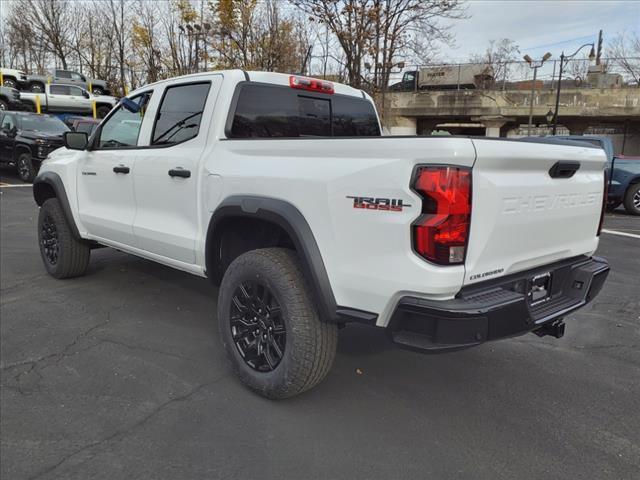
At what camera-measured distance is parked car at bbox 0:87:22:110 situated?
21312 millimetres

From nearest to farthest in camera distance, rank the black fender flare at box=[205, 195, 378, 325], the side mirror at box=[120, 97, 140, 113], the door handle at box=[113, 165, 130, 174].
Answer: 1. the black fender flare at box=[205, 195, 378, 325]
2. the door handle at box=[113, 165, 130, 174]
3. the side mirror at box=[120, 97, 140, 113]

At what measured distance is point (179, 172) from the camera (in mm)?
3438

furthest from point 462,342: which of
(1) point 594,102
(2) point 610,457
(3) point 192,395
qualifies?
(1) point 594,102

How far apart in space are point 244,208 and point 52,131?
45.7ft

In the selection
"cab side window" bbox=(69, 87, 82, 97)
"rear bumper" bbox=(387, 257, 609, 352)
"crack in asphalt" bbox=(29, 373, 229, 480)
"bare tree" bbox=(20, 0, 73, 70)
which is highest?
"bare tree" bbox=(20, 0, 73, 70)

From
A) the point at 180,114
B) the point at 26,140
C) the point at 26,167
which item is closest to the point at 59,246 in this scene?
the point at 180,114

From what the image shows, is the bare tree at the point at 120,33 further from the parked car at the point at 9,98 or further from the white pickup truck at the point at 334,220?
the white pickup truck at the point at 334,220

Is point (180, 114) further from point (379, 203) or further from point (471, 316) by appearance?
point (471, 316)

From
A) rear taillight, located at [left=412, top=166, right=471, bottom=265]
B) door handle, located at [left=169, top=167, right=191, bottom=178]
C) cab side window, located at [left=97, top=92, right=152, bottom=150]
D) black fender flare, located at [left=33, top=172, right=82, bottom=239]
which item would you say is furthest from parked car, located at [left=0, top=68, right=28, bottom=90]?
rear taillight, located at [left=412, top=166, right=471, bottom=265]

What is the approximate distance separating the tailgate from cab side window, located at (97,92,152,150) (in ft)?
9.78

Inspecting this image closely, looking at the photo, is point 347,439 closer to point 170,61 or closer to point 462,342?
point 462,342

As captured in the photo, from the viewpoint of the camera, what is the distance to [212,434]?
261 cm

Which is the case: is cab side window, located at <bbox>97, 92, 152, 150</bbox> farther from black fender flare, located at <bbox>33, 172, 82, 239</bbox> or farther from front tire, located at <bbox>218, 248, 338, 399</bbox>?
front tire, located at <bbox>218, 248, 338, 399</bbox>

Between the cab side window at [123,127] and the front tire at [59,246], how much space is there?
1014 mm
